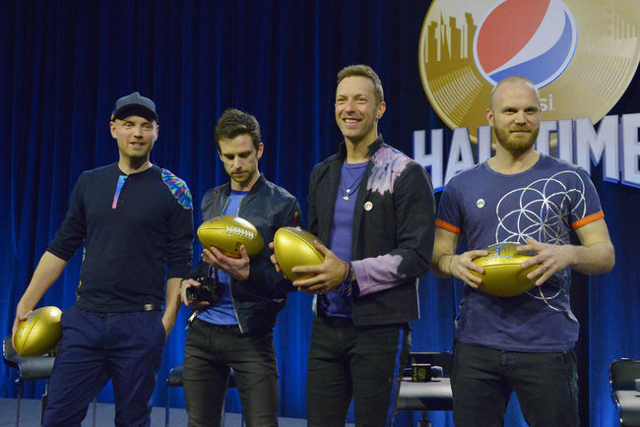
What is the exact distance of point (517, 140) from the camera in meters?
1.79

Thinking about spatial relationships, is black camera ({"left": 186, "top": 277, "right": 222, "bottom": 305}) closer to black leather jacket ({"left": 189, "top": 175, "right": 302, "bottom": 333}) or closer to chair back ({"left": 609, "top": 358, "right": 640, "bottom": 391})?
black leather jacket ({"left": 189, "top": 175, "right": 302, "bottom": 333})

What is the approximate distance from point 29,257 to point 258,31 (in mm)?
2783

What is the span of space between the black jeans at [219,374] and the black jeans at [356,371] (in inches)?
13.5

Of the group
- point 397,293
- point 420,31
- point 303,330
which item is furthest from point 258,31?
point 397,293

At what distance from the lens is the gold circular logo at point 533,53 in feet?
12.5

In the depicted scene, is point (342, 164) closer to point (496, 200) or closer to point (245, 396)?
point (496, 200)

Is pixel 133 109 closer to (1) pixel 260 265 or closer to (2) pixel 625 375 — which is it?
(1) pixel 260 265

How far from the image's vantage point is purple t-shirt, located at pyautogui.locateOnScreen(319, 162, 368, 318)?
1763 millimetres

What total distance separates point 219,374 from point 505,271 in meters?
1.06

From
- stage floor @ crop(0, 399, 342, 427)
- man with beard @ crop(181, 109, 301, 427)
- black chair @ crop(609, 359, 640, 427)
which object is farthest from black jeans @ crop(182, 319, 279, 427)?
stage floor @ crop(0, 399, 342, 427)

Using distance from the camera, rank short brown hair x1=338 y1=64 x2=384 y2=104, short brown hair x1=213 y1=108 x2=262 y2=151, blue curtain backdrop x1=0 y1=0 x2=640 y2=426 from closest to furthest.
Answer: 1. short brown hair x1=338 y1=64 x2=384 y2=104
2. short brown hair x1=213 y1=108 x2=262 y2=151
3. blue curtain backdrop x1=0 y1=0 x2=640 y2=426

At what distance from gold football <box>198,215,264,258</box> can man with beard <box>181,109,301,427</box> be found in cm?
2

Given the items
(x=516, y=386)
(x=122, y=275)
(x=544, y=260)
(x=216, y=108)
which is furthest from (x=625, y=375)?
(x=216, y=108)

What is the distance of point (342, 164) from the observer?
6.37ft
